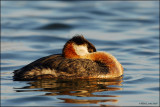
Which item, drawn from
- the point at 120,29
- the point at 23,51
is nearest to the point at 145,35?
the point at 120,29

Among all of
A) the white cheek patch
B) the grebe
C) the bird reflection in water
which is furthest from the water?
the white cheek patch

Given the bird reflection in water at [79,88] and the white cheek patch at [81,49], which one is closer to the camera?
the bird reflection in water at [79,88]

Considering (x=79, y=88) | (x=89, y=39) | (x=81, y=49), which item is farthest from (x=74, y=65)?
(x=89, y=39)

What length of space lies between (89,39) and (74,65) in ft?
25.3

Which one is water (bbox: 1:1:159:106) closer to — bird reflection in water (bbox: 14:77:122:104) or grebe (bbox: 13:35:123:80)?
bird reflection in water (bbox: 14:77:122:104)

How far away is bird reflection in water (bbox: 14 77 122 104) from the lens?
10.2 m

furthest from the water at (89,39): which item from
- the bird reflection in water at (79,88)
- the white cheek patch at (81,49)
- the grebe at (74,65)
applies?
the white cheek patch at (81,49)

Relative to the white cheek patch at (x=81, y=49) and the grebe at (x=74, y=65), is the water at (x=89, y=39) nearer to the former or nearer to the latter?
the grebe at (x=74, y=65)

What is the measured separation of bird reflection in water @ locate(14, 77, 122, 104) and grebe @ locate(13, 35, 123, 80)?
6.5 inches

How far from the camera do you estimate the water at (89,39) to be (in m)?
10.5

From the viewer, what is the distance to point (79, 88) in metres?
11.2

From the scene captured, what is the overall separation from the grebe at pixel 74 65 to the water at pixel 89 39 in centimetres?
21

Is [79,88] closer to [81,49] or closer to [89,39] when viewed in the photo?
[81,49]

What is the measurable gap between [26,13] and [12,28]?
3586mm
